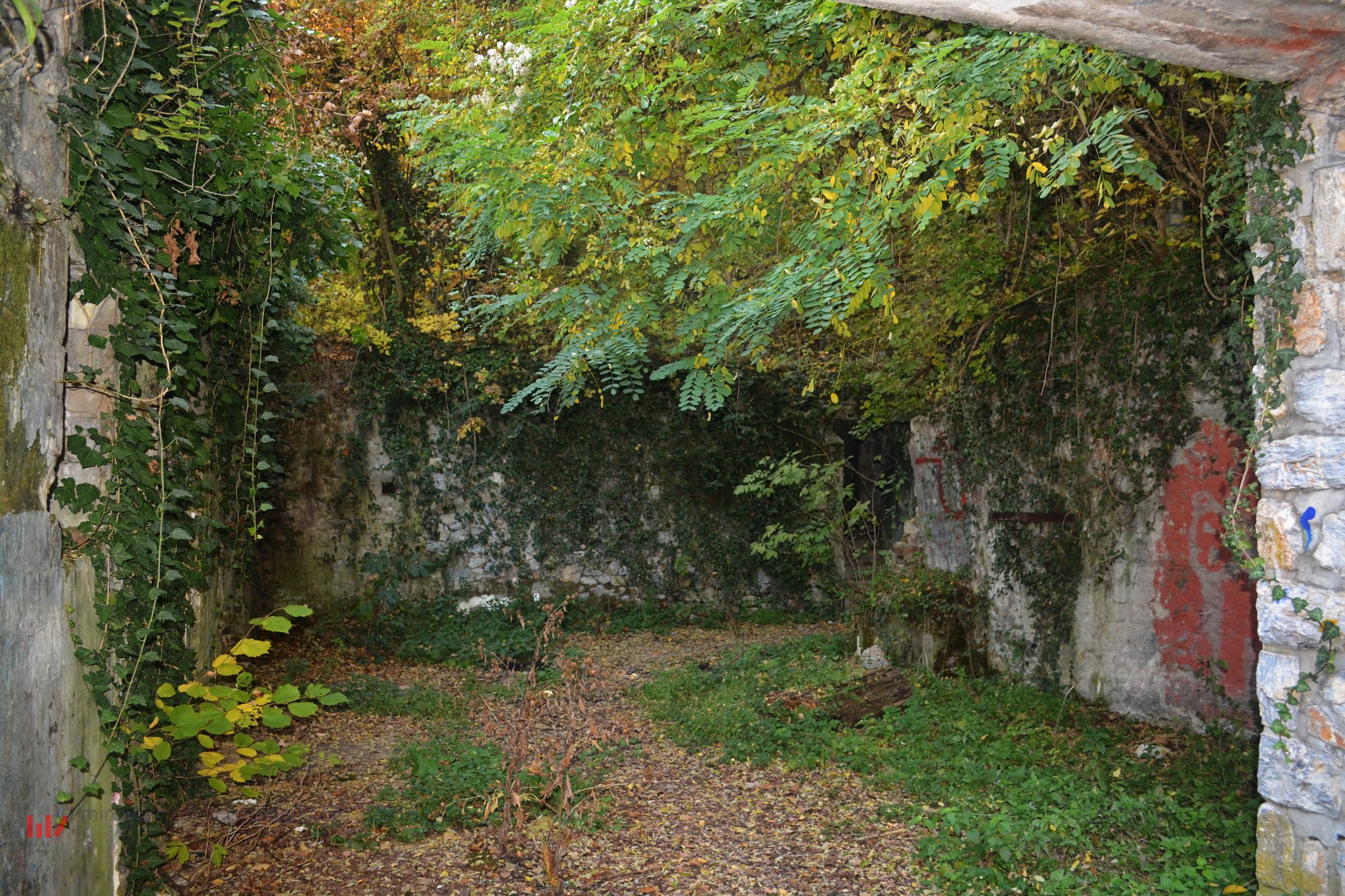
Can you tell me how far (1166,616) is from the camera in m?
5.04

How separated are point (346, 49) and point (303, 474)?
441 cm

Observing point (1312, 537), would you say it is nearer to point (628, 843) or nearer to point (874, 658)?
point (628, 843)

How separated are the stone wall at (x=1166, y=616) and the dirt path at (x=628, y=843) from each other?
6.25ft

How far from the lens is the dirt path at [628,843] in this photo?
358cm

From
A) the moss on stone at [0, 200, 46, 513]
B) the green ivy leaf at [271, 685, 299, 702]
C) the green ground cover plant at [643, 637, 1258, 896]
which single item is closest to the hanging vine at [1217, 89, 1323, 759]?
the green ground cover plant at [643, 637, 1258, 896]

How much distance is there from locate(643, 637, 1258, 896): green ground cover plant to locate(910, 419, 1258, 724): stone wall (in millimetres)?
186

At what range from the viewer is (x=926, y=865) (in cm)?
376

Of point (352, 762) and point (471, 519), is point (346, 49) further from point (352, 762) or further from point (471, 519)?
point (352, 762)

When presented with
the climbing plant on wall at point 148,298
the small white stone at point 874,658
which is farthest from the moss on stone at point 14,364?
the small white stone at point 874,658

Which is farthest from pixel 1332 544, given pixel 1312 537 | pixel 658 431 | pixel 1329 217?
pixel 658 431

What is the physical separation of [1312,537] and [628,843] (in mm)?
3158

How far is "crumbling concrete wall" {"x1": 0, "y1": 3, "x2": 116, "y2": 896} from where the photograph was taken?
91.8 inches

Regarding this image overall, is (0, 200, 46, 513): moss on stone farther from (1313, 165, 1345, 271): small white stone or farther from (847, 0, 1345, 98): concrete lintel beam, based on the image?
(1313, 165, 1345, 271): small white stone

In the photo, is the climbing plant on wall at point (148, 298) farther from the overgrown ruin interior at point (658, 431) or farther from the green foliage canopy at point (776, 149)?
the green foliage canopy at point (776, 149)
